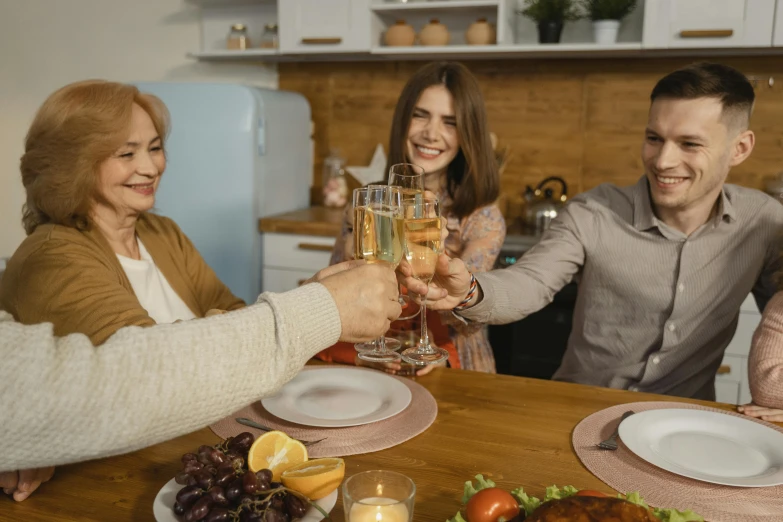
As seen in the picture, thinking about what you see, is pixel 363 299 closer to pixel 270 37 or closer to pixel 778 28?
pixel 778 28

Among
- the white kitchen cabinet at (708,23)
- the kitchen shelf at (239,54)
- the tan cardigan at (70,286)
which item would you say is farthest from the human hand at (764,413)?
the kitchen shelf at (239,54)

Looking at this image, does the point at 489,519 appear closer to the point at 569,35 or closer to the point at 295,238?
the point at 295,238

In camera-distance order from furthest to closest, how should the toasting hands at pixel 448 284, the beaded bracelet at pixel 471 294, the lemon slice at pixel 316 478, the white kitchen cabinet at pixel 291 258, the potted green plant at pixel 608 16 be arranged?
the white kitchen cabinet at pixel 291 258 < the potted green plant at pixel 608 16 < the beaded bracelet at pixel 471 294 < the toasting hands at pixel 448 284 < the lemon slice at pixel 316 478

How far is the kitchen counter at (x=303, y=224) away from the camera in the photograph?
3.03m

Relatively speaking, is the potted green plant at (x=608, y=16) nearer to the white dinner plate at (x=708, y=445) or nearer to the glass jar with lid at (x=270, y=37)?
the glass jar with lid at (x=270, y=37)

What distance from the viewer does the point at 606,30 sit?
2.83 metres

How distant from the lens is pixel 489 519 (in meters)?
0.81

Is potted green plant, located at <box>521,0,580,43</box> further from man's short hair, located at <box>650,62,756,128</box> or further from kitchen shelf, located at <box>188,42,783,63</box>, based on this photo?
man's short hair, located at <box>650,62,756,128</box>

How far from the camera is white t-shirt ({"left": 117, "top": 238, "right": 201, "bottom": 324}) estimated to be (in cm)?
173

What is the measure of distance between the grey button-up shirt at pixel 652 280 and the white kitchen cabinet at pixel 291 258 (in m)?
1.37

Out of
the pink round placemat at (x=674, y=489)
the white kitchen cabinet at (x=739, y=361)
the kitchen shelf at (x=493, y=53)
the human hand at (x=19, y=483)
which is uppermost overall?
the kitchen shelf at (x=493, y=53)

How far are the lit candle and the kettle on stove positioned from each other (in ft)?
6.98

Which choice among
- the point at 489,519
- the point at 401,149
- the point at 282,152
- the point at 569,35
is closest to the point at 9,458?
the point at 489,519

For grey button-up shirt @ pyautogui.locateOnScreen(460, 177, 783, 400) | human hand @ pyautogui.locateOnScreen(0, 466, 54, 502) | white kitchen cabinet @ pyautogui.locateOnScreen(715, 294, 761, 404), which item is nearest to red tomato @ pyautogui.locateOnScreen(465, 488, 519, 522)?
human hand @ pyautogui.locateOnScreen(0, 466, 54, 502)
